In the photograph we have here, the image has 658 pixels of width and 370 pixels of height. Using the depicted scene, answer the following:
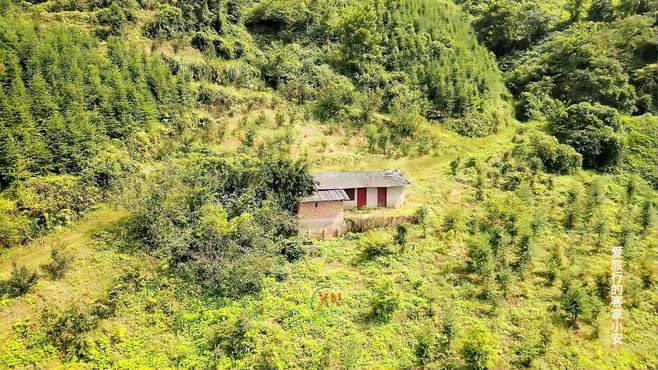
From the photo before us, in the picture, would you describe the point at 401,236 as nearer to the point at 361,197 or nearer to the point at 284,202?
the point at 361,197

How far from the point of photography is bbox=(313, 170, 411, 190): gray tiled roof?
25438 mm

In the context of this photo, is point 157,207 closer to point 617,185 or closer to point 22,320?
point 22,320

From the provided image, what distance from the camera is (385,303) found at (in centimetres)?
1850

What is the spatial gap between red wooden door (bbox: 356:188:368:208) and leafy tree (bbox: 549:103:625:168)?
17.5 metres

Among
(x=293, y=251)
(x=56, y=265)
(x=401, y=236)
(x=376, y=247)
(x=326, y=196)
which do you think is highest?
(x=326, y=196)

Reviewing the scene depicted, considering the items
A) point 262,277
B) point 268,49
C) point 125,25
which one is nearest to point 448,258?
point 262,277

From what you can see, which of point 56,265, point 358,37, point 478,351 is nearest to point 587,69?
point 358,37

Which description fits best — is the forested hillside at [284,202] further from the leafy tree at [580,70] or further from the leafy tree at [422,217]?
the leafy tree at [580,70]

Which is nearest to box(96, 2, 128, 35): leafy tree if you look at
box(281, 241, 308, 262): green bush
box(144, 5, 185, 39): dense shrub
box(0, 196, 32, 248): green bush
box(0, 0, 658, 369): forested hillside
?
box(0, 0, 658, 369): forested hillside

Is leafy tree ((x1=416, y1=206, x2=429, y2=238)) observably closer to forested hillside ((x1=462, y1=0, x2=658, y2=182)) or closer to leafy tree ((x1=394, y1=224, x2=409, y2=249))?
leafy tree ((x1=394, y1=224, x2=409, y2=249))

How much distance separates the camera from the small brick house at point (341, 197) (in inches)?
923

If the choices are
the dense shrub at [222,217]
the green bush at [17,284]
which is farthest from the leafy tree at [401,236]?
the green bush at [17,284]

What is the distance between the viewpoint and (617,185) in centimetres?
3009

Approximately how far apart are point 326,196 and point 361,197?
12.2 ft
